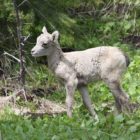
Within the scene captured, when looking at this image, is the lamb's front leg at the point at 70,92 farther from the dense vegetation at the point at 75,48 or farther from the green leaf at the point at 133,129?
the green leaf at the point at 133,129

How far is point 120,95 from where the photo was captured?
39.9ft

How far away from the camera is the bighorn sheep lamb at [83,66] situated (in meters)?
12.0

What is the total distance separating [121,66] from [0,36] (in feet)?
13.1

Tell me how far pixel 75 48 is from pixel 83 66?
362 cm

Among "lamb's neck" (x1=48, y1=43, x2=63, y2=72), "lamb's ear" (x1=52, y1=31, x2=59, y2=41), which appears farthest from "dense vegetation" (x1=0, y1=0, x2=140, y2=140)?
"lamb's ear" (x1=52, y1=31, x2=59, y2=41)

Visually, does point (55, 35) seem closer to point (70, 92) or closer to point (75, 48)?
point (70, 92)

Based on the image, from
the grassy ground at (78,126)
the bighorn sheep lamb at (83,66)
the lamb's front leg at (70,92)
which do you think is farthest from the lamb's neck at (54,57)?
the grassy ground at (78,126)

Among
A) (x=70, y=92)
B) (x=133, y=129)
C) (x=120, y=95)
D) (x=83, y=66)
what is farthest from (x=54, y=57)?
(x=133, y=129)

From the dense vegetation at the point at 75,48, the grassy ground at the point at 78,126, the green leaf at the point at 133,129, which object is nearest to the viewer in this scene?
the grassy ground at the point at 78,126

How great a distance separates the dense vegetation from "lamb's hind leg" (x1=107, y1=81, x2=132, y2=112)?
0.22 meters

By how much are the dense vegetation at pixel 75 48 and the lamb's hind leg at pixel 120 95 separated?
8.6 inches

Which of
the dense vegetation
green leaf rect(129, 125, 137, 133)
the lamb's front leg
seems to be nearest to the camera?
green leaf rect(129, 125, 137, 133)

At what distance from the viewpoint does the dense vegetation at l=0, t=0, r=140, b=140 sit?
9.91m

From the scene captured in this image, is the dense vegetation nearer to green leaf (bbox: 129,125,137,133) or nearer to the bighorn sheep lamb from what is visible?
green leaf (bbox: 129,125,137,133)
